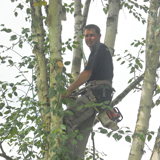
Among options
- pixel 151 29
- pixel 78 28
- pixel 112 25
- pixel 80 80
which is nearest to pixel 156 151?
pixel 80 80

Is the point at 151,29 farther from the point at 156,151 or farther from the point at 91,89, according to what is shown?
the point at 156,151

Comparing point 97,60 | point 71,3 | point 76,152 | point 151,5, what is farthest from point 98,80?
point 71,3

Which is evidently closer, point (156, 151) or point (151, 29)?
point (156, 151)

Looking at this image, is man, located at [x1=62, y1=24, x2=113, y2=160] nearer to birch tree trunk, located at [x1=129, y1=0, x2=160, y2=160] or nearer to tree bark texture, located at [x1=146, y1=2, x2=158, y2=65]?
birch tree trunk, located at [x1=129, y1=0, x2=160, y2=160]

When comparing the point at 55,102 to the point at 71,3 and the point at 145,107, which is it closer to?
the point at 145,107

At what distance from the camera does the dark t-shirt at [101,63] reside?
385 cm

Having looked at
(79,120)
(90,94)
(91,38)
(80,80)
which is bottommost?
(79,120)

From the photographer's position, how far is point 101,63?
3934 millimetres

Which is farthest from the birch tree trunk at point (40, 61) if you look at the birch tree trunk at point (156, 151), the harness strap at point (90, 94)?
the birch tree trunk at point (156, 151)

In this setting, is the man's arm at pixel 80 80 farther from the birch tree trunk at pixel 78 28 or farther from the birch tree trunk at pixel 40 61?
the birch tree trunk at pixel 78 28

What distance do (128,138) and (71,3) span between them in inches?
181

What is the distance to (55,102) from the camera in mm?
3195

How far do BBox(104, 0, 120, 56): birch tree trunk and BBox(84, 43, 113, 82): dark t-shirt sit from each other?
96cm

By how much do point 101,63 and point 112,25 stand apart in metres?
1.39
